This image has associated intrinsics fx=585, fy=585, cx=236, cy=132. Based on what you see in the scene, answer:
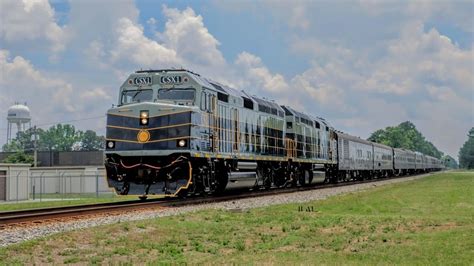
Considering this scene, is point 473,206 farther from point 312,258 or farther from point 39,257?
point 39,257

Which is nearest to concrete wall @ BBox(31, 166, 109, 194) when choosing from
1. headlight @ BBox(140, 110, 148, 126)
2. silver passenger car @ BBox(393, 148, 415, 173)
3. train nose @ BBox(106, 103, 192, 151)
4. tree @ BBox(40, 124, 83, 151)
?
train nose @ BBox(106, 103, 192, 151)

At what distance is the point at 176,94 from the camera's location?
922 inches

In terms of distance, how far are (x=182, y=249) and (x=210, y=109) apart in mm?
12814

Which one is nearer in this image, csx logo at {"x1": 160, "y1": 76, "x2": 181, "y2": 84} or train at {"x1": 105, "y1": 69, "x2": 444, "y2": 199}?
train at {"x1": 105, "y1": 69, "x2": 444, "y2": 199}

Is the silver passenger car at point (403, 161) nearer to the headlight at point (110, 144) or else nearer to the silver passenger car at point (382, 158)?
the silver passenger car at point (382, 158)

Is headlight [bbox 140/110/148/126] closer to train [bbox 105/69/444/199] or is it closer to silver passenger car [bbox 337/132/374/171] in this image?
train [bbox 105/69/444/199]

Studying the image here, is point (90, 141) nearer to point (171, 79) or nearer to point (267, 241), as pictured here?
point (171, 79)

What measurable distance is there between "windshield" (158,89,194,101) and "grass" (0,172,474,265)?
6.38 metres

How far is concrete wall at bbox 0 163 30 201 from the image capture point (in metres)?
37.9

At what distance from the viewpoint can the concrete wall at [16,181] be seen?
37938 mm

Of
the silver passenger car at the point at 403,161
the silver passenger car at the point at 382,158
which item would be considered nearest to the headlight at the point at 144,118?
the silver passenger car at the point at 382,158

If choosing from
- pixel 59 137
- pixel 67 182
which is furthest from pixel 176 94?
pixel 59 137

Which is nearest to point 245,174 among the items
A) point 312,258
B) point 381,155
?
point 312,258

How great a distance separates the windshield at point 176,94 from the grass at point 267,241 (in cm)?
638
